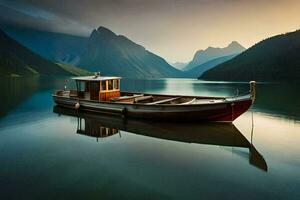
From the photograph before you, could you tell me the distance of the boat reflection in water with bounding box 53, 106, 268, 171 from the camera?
19297 millimetres

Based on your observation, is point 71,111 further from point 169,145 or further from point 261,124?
point 261,124

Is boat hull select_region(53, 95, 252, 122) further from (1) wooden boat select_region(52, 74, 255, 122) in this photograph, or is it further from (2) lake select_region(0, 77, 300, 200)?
(2) lake select_region(0, 77, 300, 200)

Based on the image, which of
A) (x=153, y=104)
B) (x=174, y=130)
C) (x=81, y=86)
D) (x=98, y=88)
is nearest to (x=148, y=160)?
(x=174, y=130)

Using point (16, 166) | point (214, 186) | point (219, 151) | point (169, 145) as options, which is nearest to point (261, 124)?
point (219, 151)

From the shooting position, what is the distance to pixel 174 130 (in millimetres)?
22547

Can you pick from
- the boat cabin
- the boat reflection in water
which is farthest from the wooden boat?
the boat reflection in water

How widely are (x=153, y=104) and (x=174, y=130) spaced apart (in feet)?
14.2

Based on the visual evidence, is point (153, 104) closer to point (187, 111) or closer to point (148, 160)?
point (187, 111)

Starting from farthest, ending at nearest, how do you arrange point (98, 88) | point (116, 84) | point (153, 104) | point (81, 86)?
point (81, 86) < point (116, 84) < point (98, 88) < point (153, 104)

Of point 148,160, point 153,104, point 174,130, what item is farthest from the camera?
point 153,104

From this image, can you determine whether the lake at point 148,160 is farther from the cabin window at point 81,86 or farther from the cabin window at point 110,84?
the cabin window at point 81,86

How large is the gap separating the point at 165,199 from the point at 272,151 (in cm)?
1071

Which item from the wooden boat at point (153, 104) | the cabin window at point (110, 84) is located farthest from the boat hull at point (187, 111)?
the cabin window at point (110, 84)

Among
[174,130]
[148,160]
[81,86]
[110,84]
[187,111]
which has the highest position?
[110,84]
